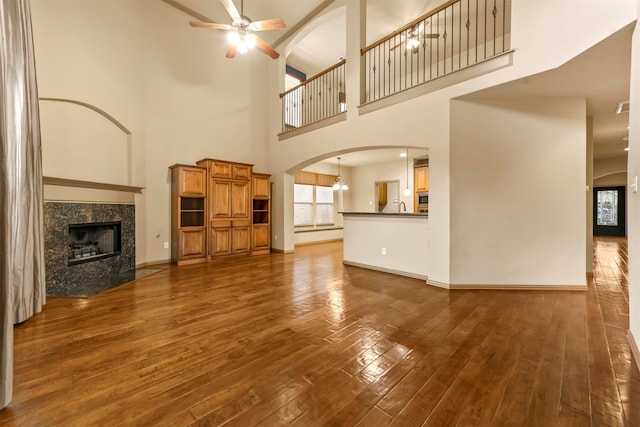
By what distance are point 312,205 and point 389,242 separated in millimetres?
4510

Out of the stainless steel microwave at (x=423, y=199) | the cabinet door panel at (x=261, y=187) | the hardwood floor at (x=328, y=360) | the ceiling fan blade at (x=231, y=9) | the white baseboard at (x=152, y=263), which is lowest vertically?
the hardwood floor at (x=328, y=360)

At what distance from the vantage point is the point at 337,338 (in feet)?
7.50

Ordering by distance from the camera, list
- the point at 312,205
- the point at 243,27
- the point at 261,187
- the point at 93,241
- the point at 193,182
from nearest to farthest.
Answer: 1. the point at 243,27
2. the point at 93,241
3. the point at 193,182
4. the point at 261,187
5. the point at 312,205

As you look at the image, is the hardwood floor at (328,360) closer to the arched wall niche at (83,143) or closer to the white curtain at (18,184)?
the white curtain at (18,184)

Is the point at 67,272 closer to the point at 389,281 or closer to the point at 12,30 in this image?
the point at 12,30

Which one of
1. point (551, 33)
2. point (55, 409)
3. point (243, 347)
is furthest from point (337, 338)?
point (551, 33)

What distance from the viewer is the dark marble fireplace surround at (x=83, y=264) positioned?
346 cm

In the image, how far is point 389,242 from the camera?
4.64 metres

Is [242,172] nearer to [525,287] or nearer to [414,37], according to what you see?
[414,37]

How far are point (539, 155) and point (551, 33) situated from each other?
Answer: 151 cm

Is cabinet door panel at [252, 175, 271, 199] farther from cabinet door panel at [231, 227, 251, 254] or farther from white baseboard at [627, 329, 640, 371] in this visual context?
white baseboard at [627, 329, 640, 371]

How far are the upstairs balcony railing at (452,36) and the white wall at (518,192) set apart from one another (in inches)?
37.6

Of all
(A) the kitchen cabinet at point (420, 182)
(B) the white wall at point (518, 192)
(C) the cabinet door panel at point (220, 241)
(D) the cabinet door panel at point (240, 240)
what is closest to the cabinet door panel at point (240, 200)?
(D) the cabinet door panel at point (240, 240)

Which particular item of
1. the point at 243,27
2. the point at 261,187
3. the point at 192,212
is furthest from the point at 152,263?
the point at 243,27
